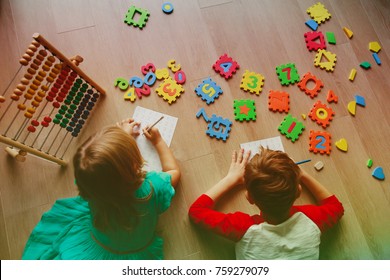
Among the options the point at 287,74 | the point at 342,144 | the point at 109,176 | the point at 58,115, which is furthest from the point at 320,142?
the point at 58,115

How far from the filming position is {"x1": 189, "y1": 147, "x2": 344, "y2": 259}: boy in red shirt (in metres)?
0.97

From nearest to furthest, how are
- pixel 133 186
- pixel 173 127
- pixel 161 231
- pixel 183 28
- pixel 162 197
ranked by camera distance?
pixel 133 186 < pixel 162 197 < pixel 161 231 < pixel 173 127 < pixel 183 28

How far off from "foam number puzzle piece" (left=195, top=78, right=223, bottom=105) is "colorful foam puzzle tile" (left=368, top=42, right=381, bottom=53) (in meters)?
0.65

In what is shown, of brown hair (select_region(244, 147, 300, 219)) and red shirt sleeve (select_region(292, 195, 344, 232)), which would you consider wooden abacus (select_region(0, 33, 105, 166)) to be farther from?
red shirt sleeve (select_region(292, 195, 344, 232))

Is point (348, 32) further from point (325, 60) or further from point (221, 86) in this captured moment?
point (221, 86)

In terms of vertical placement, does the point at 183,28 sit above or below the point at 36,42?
below

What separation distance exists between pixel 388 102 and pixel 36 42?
4.16 ft

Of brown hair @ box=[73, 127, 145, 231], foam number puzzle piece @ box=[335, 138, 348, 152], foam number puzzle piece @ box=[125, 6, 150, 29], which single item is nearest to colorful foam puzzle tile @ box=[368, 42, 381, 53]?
foam number puzzle piece @ box=[335, 138, 348, 152]

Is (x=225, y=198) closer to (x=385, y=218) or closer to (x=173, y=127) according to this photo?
(x=173, y=127)

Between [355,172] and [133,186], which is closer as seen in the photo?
[133,186]

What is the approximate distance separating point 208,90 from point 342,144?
54 centimetres

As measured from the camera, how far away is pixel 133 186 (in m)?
0.94

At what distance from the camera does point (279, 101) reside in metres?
1.34

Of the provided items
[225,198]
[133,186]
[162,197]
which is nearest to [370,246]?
[225,198]
